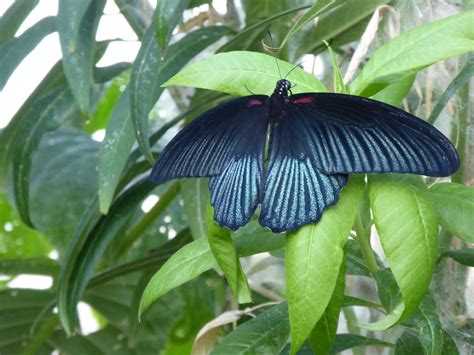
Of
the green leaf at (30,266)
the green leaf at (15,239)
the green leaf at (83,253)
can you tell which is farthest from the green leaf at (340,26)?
the green leaf at (15,239)

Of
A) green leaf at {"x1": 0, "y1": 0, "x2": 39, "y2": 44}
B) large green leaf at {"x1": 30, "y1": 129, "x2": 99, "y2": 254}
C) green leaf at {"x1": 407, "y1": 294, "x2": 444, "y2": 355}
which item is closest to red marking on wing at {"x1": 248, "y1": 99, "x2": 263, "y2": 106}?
green leaf at {"x1": 407, "y1": 294, "x2": 444, "y2": 355}

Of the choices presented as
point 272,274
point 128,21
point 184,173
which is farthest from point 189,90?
point 184,173

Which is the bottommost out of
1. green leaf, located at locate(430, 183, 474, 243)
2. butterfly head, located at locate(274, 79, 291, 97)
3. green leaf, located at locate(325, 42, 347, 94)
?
green leaf, located at locate(430, 183, 474, 243)

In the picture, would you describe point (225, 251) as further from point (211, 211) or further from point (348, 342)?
point (348, 342)

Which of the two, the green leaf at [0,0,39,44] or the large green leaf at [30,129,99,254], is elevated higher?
the green leaf at [0,0,39,44]

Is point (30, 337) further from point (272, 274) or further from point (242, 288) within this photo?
point (242, 288)

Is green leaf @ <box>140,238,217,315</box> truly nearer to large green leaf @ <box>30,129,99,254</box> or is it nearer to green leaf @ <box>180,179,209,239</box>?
green leaf @ <box>180,179,209,239</box>

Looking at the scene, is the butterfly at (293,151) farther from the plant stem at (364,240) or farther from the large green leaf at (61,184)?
the large green leaf at (61,184)
